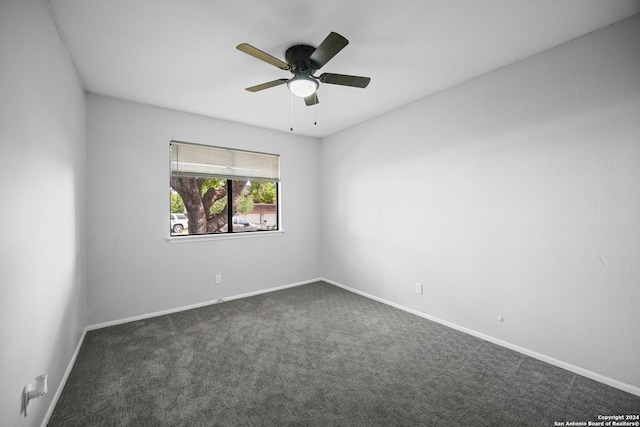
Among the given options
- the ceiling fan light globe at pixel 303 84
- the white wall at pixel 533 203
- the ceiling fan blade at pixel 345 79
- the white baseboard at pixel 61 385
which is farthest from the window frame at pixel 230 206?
the ceiling fan blade at pixel 345 79

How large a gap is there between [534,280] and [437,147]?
1601 mm

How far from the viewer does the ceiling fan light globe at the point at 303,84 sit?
6.96 ft

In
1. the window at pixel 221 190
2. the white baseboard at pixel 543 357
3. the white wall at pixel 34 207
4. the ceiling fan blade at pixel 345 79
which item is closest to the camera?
the white wall at pixel 34 207

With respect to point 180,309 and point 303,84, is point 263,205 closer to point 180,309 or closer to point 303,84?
point 180,309

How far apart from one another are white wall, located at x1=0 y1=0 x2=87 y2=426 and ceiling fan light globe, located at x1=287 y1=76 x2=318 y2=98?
1.53m

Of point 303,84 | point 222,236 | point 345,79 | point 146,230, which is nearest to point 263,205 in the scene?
point 222,236

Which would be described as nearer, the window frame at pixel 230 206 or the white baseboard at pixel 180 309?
the white baseboard at pixel 180 309

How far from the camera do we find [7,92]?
1.24 metres


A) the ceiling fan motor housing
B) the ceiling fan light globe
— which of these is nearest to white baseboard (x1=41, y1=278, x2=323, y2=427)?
the ceiling fan light globe

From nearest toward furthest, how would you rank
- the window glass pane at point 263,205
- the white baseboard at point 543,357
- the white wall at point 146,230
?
the white baseboard at point 543,357, the white wall at point 146,230, the window glass pane at point 263,205

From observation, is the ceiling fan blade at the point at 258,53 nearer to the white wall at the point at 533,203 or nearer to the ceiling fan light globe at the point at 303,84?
the ceiling fan light globe at the point at 303,84

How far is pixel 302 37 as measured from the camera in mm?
2037

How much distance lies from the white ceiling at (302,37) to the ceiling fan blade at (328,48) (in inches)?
8.6

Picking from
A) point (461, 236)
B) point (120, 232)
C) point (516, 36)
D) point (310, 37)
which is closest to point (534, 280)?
point (461, 236)
